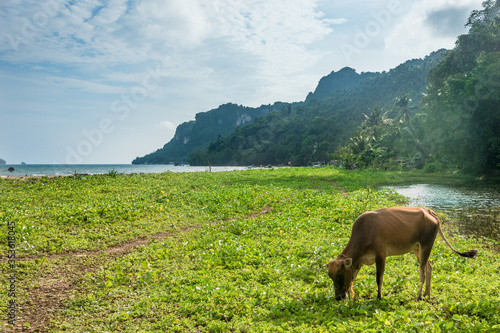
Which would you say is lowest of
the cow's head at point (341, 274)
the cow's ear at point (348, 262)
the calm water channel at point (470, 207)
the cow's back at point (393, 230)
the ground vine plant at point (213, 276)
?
the calm water channel at point (470, 207)

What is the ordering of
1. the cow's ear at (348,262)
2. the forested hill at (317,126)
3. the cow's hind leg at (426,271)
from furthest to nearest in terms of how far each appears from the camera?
the forested hill at (317,126) < the cow's hind leg at (426,271) < the cow's ear at (348,262)

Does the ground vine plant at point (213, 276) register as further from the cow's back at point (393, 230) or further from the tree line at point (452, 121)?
the tree line at point (452, 121)

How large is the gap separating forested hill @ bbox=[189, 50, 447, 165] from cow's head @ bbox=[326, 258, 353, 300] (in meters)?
98.8

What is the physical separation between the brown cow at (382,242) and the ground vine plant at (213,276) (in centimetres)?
64

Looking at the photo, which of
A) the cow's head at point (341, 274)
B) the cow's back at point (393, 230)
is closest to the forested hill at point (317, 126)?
the cow's back at point (393, 230)

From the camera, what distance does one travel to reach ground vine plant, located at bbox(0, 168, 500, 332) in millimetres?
6738

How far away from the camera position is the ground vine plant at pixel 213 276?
6738 millimetres

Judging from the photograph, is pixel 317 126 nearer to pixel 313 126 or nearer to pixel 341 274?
pixel 313 126

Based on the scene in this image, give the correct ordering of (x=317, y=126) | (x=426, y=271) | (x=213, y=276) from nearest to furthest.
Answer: (x=426, y=271), (x=213, y=276), (x=317, y=126)

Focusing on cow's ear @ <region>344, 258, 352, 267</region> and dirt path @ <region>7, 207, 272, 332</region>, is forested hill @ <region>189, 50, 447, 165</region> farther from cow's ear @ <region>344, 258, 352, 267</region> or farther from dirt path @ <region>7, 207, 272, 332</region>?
cow's ear @ <region>344, 258, 352, 267</region>

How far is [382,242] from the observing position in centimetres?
732

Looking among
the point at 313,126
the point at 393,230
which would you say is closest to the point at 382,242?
the point at 393,230

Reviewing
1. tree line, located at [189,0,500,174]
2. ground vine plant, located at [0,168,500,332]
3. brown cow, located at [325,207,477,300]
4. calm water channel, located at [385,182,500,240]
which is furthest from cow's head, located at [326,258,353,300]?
tree line, located at [189,0,500,174]

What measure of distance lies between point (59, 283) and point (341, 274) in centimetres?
790
